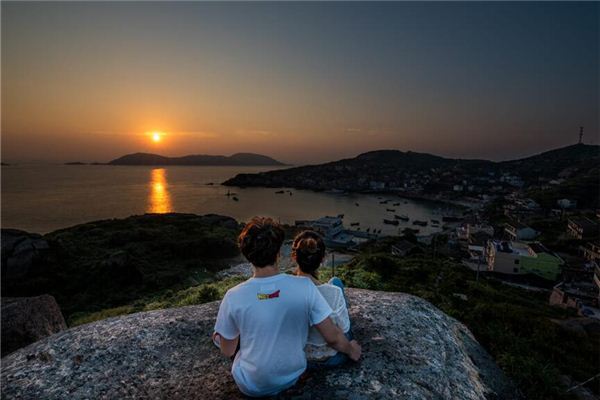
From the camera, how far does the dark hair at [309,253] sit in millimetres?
2912

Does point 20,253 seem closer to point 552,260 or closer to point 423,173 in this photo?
point 552,260

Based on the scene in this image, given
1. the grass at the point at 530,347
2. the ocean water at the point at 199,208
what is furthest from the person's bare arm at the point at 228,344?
the ocean water at the point at 199,208

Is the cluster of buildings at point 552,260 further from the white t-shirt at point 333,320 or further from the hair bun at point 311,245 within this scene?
the hair bun at point 311,245

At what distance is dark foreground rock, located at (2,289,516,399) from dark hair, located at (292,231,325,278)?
1.23 m

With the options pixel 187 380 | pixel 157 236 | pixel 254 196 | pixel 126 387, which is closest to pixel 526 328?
pixel 187 380

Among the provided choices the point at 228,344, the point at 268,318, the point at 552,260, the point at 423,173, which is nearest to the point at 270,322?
the point at 268,318

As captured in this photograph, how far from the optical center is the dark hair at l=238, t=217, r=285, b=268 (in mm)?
A: 2387

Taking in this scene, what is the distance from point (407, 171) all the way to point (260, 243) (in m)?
165

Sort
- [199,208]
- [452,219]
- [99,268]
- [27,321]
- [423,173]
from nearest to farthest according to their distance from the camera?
[27,321]
[99,268]
[452,219]
[199,208]
[423,173]

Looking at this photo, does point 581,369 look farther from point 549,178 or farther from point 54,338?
point 549,178

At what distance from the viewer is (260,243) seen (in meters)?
2.38

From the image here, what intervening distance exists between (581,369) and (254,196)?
104 metres

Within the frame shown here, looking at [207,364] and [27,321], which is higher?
[207,364]

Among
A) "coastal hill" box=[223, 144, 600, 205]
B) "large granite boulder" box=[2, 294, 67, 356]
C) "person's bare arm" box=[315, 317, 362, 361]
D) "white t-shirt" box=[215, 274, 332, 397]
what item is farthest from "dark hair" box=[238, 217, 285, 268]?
"coastal hill" box=[223, 144, 600, 205]
